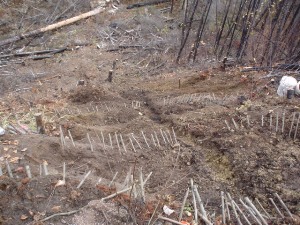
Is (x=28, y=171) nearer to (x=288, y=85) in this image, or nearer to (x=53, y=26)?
(x=288, y=85)

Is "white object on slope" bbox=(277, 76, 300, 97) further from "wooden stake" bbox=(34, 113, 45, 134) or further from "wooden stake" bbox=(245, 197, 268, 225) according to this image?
"wooden stake" bbox=(34, 113, 45, 134)

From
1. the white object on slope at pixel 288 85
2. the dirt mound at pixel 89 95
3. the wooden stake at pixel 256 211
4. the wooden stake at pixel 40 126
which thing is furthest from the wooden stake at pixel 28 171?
the white object on slope at pixel 288 85

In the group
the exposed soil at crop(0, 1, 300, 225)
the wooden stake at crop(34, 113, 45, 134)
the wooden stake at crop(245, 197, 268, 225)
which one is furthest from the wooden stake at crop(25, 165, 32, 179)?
the wooden stake at crop(245, 197, 268, 225)

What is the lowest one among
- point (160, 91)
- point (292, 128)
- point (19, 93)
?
point (19, 93)

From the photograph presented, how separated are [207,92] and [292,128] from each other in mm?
2890

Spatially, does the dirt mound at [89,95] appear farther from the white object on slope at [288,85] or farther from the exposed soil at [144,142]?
the white object on slope at [288,85]

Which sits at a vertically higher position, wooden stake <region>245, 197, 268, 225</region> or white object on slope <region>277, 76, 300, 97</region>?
white object on slope <region>277, 76, 300, 97</region>

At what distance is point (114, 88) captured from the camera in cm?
897

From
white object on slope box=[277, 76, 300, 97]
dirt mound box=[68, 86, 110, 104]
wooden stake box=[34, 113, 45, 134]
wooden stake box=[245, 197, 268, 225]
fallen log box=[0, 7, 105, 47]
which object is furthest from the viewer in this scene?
fallen log box=[0, 7, 105, 47]

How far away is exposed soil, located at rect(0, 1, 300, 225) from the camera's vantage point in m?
4.02

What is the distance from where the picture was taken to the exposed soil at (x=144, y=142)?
4020 millimetres

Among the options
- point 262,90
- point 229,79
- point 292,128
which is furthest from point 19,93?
point 292,128

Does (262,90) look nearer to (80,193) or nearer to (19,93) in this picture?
(80,193)

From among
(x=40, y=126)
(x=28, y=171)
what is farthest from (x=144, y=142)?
Result: (x=28, y=171)
